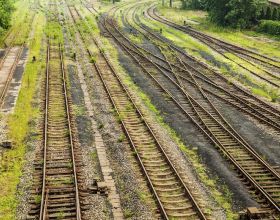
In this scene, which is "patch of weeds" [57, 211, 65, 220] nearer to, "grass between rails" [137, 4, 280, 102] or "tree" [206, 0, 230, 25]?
"grass between rails" [137, 4, 280, 102]

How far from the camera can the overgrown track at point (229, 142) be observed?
15594 mm

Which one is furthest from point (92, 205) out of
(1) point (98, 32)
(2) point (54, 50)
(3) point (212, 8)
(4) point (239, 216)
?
(3) point (212, 8)

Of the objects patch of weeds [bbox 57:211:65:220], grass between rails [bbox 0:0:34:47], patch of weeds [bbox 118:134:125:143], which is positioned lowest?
patch of weeds [bbox 57:211:65:220]

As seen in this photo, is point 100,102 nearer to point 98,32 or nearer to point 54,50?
point 54,50

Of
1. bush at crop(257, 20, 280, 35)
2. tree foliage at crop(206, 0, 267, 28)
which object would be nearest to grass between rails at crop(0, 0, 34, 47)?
tree foliage at crop(206, 0, 267, 28)

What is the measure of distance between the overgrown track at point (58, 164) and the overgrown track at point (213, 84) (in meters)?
9.72

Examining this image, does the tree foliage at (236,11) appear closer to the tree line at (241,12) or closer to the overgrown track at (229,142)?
the tree line at (241,12)

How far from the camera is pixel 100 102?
2483cm

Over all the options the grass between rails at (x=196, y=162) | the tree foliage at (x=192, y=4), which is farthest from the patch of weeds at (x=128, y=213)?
the tree foliage at (x=192, y=4)

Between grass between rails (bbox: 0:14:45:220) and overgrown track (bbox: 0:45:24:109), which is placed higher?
overgrown track (bbox: 0:45:24:109)

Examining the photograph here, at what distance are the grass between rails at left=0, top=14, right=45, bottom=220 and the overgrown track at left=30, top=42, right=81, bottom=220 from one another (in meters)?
0.87

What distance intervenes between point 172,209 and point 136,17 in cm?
5572

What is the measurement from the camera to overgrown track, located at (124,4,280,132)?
23625 millimetres

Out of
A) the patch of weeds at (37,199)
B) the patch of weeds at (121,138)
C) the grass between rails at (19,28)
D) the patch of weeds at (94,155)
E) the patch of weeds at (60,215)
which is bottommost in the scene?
the patch of weeds at (60,215)
